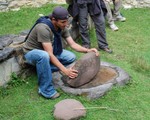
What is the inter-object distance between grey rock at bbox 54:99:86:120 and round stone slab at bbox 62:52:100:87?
1.55 feet

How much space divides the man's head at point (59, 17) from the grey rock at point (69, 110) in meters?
1.05

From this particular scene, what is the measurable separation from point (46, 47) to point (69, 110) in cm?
94

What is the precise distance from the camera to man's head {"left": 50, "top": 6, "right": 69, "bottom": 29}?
4.60m

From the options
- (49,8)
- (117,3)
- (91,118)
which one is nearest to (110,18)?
(117,3)

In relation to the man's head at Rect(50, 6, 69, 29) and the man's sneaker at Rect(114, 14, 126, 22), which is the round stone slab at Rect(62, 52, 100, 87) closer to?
the man's head at Rect(50, 6, 69, 29)

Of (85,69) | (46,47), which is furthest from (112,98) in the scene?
(46,47)

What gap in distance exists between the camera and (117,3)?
8.36 metres

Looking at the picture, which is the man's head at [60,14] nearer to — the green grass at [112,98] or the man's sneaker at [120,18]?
the green grass at [112,98]

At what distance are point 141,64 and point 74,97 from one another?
5.47ft

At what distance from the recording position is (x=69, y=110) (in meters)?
4.27

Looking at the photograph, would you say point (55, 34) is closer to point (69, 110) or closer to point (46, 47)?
point (46, 47)

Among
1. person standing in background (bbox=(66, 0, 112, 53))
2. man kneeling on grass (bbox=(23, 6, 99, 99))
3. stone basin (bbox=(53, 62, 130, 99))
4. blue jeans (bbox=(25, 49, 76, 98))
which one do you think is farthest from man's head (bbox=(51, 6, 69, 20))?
person standing in background (bbox=(66, 0, 112, 53))


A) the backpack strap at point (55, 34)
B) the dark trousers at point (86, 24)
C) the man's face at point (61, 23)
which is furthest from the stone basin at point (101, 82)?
the dark trousers at point (86, 24)

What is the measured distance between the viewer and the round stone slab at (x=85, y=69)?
4.88 metres
